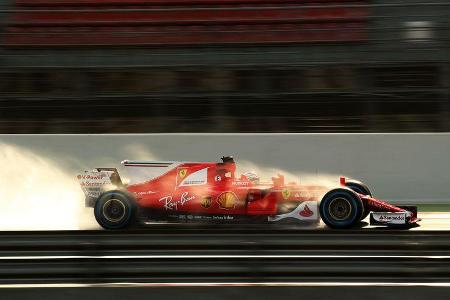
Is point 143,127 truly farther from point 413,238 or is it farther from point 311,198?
point 413,238

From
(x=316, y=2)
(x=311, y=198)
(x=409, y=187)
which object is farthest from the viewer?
(x=316, y=2)

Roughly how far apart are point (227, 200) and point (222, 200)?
0.06m

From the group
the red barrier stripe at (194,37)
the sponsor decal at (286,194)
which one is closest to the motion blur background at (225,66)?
the red barrier stripe at (194,37)

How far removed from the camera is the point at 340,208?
8.48 meters

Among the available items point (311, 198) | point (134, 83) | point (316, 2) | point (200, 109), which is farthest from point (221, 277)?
point (316, 2)

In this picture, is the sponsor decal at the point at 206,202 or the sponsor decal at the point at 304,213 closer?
the sponsor decal at the point at 304,213

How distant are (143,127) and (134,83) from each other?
1.12 meters

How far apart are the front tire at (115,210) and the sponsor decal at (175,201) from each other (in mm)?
381

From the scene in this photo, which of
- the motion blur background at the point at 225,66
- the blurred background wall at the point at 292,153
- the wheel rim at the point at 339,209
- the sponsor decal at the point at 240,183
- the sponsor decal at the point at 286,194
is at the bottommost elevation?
the wheel rim at the point at 339,209

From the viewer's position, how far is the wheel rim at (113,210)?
28.8 ft

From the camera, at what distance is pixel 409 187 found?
1252cm

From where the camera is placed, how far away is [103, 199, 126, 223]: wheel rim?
28.8 feet

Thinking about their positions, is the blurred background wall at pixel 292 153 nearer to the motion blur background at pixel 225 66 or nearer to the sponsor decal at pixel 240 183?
the motion blur background at pixel 225 66

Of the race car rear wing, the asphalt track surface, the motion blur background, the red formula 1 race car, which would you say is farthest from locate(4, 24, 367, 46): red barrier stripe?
the asphalt track surface
